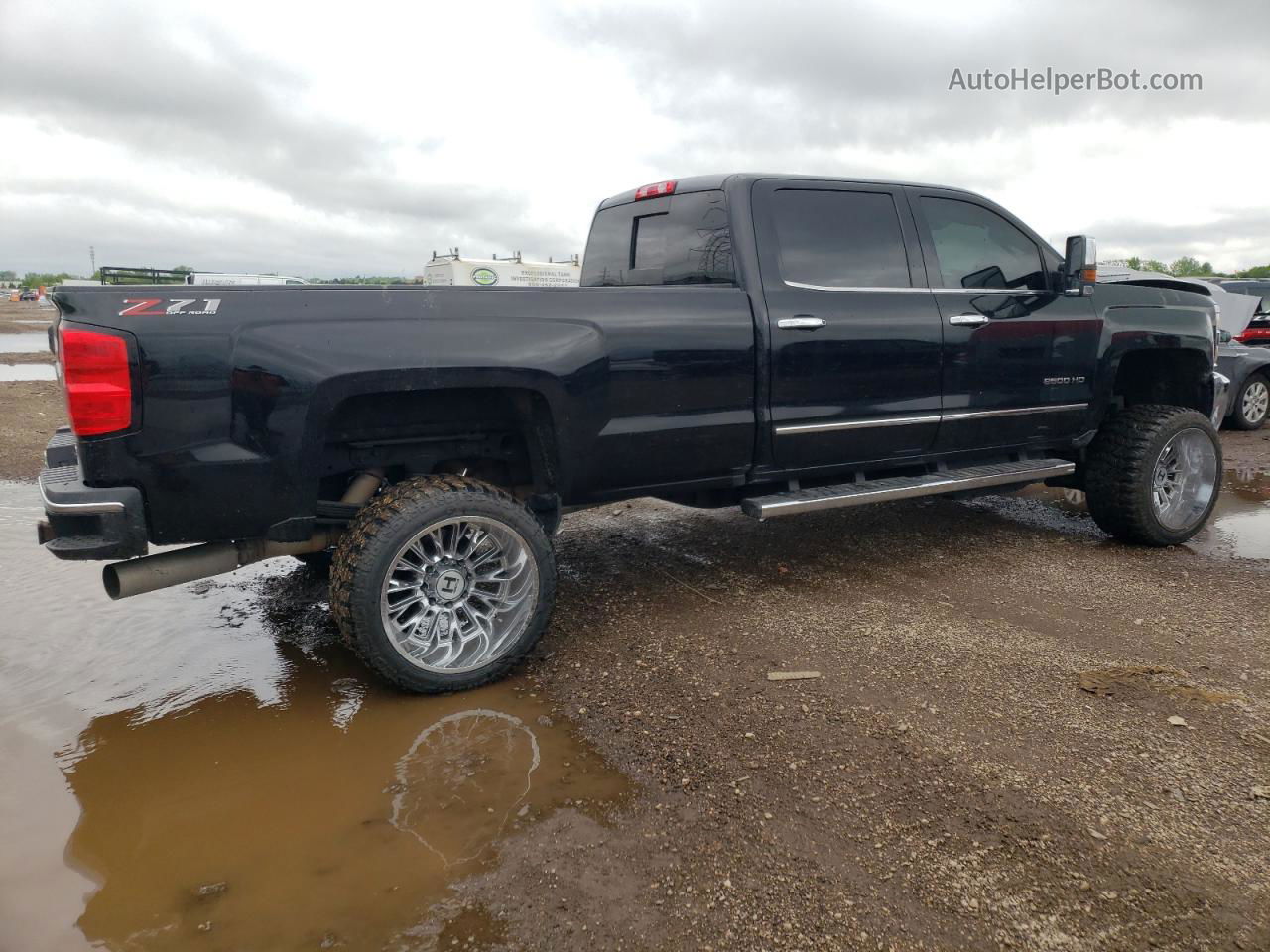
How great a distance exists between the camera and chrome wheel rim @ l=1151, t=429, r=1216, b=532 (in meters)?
5.34

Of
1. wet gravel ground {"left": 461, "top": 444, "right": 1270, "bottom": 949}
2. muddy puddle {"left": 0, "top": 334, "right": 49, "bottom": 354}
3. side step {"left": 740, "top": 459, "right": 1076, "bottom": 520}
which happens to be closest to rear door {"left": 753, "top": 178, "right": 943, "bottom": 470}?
side step {"left": 740, "top": 459, "right": 1076, "bottom": 520}

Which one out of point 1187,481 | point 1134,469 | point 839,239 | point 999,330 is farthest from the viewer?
point 1187,481

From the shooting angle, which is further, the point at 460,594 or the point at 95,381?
the point at 460,594

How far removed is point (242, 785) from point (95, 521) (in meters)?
1.00

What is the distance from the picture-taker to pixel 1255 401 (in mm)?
10148

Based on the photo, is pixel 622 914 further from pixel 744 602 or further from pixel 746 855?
pixel 744 602

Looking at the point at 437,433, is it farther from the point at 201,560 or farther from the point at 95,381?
the point at 95,381

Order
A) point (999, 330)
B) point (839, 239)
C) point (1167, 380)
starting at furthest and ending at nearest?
1. point (1167, 380)
2. point (999, 330)
3. point (839, 239)

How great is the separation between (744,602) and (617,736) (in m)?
1.47

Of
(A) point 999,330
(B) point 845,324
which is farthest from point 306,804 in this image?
(A) point 999,330

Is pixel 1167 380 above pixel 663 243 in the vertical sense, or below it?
below

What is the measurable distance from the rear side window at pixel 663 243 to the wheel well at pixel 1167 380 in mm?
2916

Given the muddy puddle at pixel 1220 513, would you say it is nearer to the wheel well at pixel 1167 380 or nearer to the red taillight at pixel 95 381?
the wheel well at pixel 1167 380

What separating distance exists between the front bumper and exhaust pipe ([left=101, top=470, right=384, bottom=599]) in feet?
0.40
